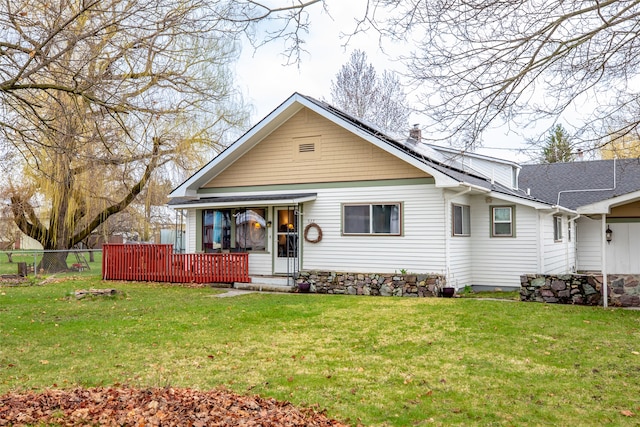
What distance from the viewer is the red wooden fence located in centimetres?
1496

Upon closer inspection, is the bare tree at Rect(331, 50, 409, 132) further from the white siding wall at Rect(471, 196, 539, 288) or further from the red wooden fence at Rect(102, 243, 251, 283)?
the red wooden fence at Rect(102, 243, 251, 283)

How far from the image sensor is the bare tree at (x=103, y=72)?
6648mm

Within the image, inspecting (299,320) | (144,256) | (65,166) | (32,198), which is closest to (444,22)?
(299,320)

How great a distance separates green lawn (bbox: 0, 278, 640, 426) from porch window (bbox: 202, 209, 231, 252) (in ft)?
17.8

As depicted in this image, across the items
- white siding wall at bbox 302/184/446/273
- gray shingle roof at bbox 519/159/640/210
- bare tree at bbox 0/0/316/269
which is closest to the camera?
bare tree at bbox 0/0/316/269

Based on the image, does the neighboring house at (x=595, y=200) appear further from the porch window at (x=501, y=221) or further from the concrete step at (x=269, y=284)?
the concrete step at (x=269, y=284)

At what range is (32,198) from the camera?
2159 centimetres

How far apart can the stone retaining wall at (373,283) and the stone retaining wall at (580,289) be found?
218 cm

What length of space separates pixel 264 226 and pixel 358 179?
3.35 m

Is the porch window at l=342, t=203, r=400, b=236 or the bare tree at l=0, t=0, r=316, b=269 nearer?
the bare tree at l=0, t=0, r=316, b=269

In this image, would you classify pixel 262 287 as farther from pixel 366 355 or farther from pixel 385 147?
pixel 366 355

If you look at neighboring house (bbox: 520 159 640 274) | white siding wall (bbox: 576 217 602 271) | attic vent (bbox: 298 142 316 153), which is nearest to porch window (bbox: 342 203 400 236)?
attic vent (bbox: 298 142 316 153)

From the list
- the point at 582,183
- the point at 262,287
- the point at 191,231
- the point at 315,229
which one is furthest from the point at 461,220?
the point at 582,183

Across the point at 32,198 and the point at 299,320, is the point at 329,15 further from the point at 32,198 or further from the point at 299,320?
the point at 32,198
